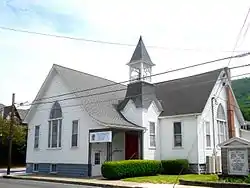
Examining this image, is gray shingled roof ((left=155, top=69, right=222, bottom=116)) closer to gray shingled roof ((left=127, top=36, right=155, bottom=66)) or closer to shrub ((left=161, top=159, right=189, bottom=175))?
gray shingled roof ((left=127, top=36, right=155, bottom=66))

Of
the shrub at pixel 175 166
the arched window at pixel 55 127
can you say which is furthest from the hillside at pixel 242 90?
the arched window at pixel 55 127

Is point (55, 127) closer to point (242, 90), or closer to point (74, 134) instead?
point (74, 134)

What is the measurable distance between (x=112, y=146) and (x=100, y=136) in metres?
3.23

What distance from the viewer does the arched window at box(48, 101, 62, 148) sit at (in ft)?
89.6

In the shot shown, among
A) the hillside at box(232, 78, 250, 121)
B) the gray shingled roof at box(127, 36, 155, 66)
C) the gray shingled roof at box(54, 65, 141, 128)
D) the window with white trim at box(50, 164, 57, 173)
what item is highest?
the gray shingled roof at box(127, 36, 155, 66)

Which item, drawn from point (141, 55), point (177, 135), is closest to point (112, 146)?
point (177, 135)

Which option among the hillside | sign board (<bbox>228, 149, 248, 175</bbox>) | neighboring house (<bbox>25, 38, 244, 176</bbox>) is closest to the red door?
neighboring house (<bbox>25, 38, 244, 176</bbox>)

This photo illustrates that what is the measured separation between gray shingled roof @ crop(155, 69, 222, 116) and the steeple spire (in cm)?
262

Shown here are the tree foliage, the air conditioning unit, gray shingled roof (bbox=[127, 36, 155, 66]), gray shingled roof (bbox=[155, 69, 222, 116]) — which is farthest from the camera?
the tree foliage

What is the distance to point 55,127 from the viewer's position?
27.9 metres

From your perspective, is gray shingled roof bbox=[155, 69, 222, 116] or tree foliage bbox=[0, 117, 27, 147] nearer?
gray shingled roof bbox=[155, 69, 222, 116]

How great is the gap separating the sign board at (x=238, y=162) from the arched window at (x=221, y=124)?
919 centimetres

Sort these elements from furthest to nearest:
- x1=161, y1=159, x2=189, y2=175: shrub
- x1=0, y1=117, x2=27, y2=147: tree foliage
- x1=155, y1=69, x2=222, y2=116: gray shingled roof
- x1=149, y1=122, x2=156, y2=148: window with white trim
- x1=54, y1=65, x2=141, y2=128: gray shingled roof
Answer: x1=0, y1=117, x2=27, y2=147: tree foliage, x1=149, y1=122, x2=156, y2=148: window with white trim, x1=155, y1=69, x2=222, y2=116: gray shingled roof, x1=54, y1=65, x2=141, y2=128: gray shingled roof, x1=161, y1=159, x2=189, y2=175: shrub

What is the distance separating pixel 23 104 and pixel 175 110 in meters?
13.4
